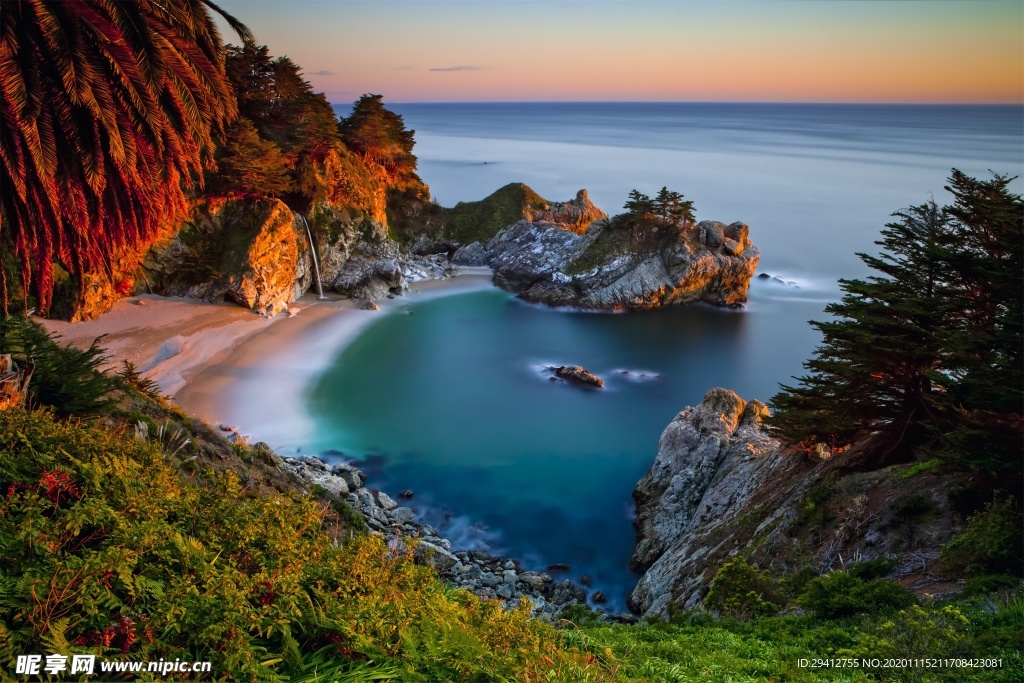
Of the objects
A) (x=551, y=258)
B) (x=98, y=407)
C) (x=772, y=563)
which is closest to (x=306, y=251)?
(x=551, y=258)

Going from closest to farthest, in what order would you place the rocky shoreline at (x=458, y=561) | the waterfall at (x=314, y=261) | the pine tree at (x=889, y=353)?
the pine tree at (x=889, y=353), the rocky shoreline at (x=458, y=561), the waterfall at (x=314, y=261)

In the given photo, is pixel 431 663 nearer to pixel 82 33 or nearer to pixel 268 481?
pixel 82 33

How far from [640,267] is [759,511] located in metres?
25.9

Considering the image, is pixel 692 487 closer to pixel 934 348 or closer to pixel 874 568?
pixel 934 348

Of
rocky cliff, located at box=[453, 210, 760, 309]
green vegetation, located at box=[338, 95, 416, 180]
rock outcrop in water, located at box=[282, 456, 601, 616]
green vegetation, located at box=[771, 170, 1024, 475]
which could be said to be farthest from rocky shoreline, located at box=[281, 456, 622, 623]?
green vegetation, located at box=[338, 95, 416, 180]

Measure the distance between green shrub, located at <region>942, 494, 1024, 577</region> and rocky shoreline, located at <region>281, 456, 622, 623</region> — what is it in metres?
7.04

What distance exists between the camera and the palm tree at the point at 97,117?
20.8ft

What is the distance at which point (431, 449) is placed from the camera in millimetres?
21812

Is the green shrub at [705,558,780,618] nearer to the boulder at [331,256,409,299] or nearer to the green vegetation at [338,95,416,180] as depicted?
the boulder at [331,256,409,299]

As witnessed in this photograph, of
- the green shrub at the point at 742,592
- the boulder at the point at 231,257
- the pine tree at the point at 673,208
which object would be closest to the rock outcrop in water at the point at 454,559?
the green shrub at the point at 742,592

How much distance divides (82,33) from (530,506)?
51.5 feet

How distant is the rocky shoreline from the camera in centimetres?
1419

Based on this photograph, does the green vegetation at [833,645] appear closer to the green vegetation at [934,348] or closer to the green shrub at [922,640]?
the green shrub at [922,640]

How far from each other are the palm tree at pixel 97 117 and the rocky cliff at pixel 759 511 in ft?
35.9
